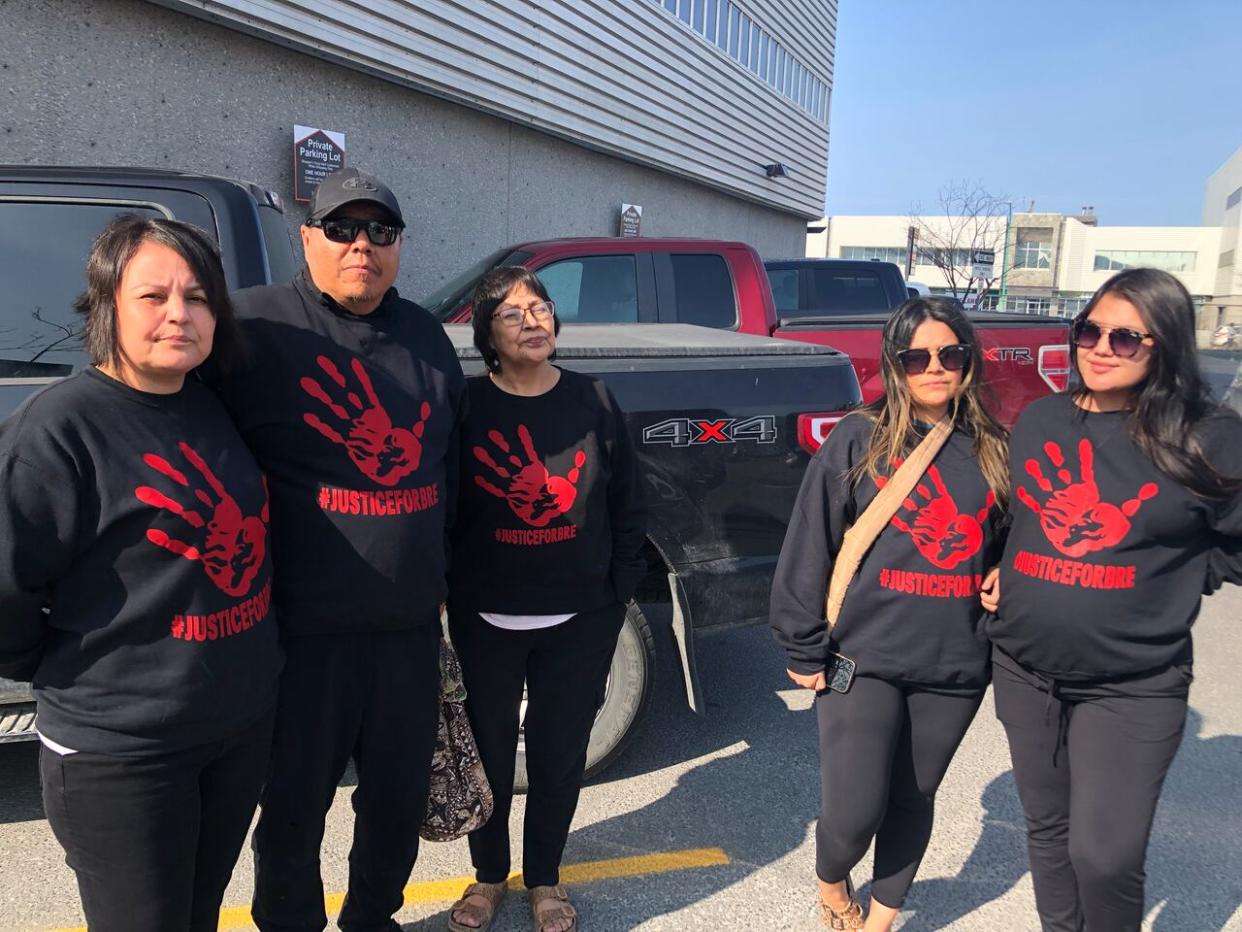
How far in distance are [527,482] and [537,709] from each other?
2.08 ft

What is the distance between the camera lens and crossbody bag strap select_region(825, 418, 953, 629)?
7.13ft

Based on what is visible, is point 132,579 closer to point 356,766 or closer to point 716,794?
point 356,766

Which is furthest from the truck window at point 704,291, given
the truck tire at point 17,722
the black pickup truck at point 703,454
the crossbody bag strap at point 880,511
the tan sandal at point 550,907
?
the truck tire at point 17,722

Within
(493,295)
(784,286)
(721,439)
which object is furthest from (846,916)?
(784,286)

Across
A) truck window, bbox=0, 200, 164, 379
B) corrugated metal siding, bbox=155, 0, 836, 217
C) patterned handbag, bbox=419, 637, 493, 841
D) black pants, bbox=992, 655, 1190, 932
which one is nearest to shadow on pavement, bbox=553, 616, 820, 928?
patterned handbag, bbox=419, 637, 493, 841

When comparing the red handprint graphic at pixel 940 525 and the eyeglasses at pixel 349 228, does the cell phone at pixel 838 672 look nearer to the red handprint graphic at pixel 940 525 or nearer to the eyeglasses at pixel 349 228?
the red handprint graphic at pixel 940 525

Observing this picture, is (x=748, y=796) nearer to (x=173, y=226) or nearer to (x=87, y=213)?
(x=173, y=226)

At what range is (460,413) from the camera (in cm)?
225

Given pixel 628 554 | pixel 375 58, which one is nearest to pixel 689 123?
pixel 375 58

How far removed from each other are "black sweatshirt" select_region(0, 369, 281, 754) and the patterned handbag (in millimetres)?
753

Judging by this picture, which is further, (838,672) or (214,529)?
(838,672)

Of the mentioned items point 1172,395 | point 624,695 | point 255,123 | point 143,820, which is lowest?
point 624,695

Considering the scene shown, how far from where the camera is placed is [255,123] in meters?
7.40

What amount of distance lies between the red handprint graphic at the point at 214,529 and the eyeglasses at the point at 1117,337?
1858mm
